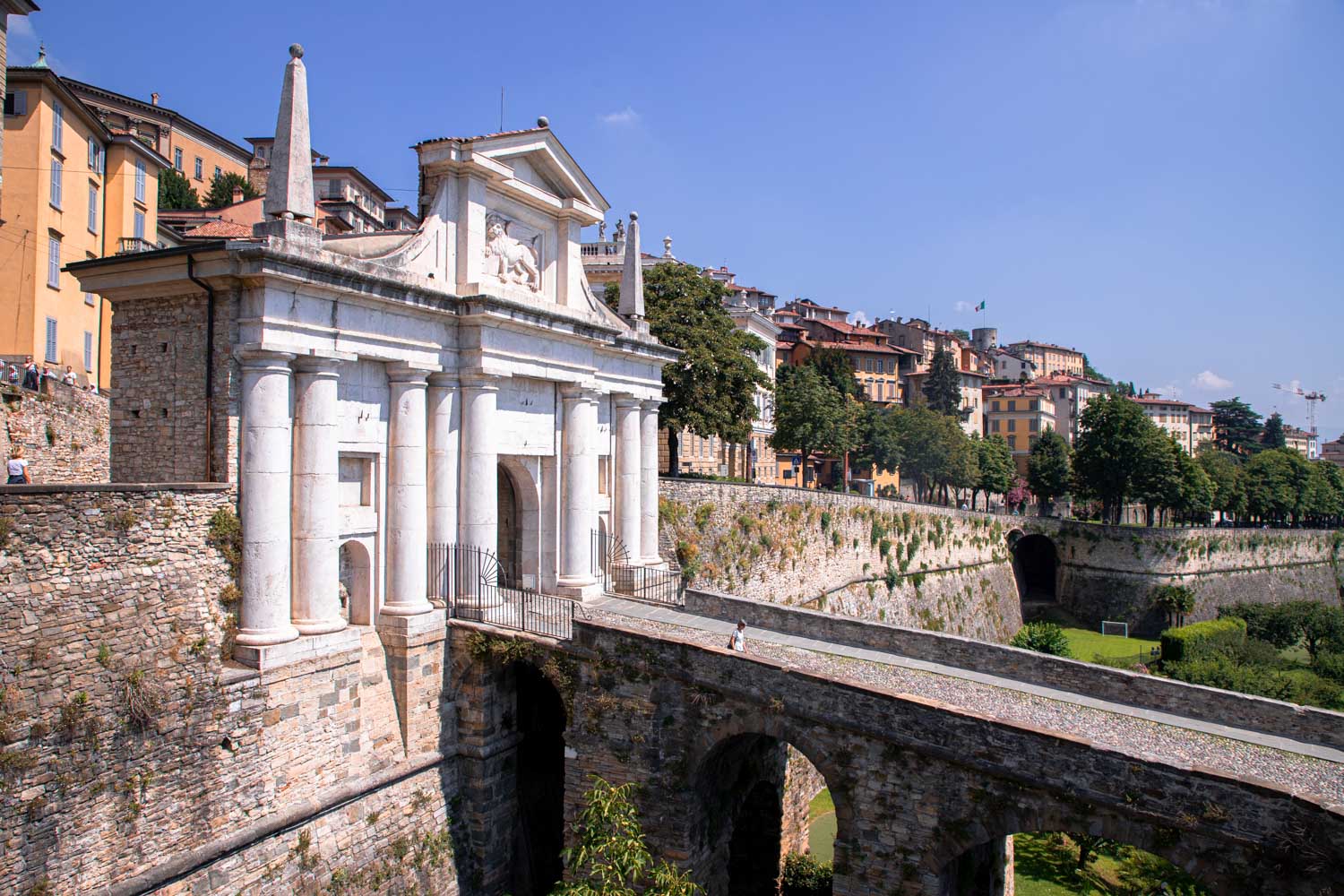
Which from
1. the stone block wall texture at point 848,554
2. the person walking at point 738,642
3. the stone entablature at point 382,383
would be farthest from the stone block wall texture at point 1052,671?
the stone block wall texture at point 848,554

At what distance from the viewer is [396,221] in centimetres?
6875

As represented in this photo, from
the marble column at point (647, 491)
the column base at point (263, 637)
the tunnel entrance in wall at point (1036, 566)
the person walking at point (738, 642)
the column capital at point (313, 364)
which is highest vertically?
the column capital at point (313, 364)

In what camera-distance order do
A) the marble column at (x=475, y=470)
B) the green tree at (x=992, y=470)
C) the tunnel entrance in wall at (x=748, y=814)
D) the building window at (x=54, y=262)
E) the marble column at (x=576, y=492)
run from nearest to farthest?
the tunnel entrance in wall at (x=748, y=814), the marble column at (x=475, y=470), the marble column at (x=576, y=492), the building window at (x=54, y=262), the green tree at (x=992, y=470)

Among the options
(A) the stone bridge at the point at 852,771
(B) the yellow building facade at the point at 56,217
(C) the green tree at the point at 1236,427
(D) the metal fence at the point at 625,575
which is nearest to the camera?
(A) the stone bridge at the point at 852,771

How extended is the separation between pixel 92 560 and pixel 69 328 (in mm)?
19161

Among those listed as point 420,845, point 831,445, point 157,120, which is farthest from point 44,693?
point 157,120

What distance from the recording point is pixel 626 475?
2406cm

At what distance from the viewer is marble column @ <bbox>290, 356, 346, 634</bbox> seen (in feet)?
49.9

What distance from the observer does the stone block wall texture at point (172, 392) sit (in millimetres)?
14648

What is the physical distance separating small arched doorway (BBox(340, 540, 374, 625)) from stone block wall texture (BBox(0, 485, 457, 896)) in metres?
0.99

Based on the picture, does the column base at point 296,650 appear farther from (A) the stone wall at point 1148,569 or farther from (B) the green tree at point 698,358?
(A) the stone wall at point 1148,569

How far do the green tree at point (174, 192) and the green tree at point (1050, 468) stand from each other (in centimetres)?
6658

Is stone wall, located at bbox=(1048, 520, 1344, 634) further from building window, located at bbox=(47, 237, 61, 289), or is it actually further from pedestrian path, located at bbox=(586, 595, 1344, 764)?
building window, located at bbox=(47, 237, 61, 289)

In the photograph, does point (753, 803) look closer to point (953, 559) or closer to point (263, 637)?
point (263, 637)
